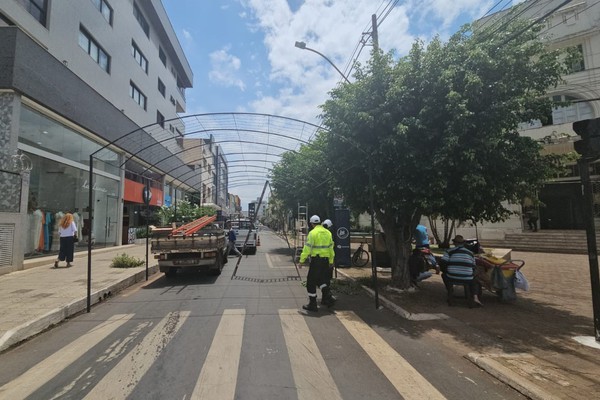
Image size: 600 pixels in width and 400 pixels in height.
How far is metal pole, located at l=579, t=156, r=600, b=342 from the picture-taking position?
5388mm

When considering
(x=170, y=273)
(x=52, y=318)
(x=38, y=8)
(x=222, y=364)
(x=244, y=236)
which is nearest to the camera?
(x=222, y=364)

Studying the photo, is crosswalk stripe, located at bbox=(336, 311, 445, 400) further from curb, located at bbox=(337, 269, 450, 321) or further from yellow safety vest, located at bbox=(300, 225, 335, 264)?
yellow safety vest, located at bbox=(300, 225, 335, 264)

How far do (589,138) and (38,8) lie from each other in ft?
56.1

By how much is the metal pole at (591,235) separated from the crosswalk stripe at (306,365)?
4040 millimetres

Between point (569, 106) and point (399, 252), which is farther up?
point (569, 106)

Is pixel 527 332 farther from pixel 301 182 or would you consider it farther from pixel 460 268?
pixel 301 182

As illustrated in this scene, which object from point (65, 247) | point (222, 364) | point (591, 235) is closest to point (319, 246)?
point (222, 364)

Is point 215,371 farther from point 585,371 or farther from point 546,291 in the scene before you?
point 546,291

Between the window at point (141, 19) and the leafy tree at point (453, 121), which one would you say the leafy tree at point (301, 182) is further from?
the window at point (141, 19)

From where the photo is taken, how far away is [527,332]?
6172 millimetres

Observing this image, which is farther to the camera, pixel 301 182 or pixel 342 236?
pixel 301 182

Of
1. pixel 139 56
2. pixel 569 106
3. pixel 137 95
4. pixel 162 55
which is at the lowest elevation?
pixel 569 106

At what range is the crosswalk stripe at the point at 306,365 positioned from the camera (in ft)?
13.1

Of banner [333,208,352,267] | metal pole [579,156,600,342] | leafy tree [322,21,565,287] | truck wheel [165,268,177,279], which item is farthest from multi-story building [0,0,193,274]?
metal pole [579,156,600,342]
